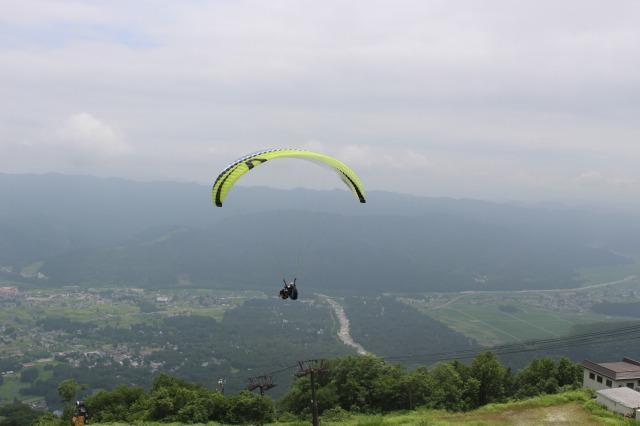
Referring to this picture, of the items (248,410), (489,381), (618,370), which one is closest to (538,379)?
(489,381)

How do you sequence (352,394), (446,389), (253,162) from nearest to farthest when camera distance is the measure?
(253,162) → (446,389) → (352,394)

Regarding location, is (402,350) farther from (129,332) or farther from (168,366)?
(129,332)

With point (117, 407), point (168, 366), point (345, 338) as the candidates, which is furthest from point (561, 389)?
point (345, 338)

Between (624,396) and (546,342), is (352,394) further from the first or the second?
(546,342)

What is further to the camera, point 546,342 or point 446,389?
point 546,342

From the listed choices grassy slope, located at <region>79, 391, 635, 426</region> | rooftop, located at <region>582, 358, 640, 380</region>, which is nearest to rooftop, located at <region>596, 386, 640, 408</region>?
grassy slope, located at <region>79, 391, 635, 426</region>

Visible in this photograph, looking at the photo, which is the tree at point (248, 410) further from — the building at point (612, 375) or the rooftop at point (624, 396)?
the building at point (612, 375)

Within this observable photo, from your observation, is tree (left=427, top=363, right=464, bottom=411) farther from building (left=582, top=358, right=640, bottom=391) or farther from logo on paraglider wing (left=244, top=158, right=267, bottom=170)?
logo on paraglider wing (left=244, top=158, right=267, bottom=170)
